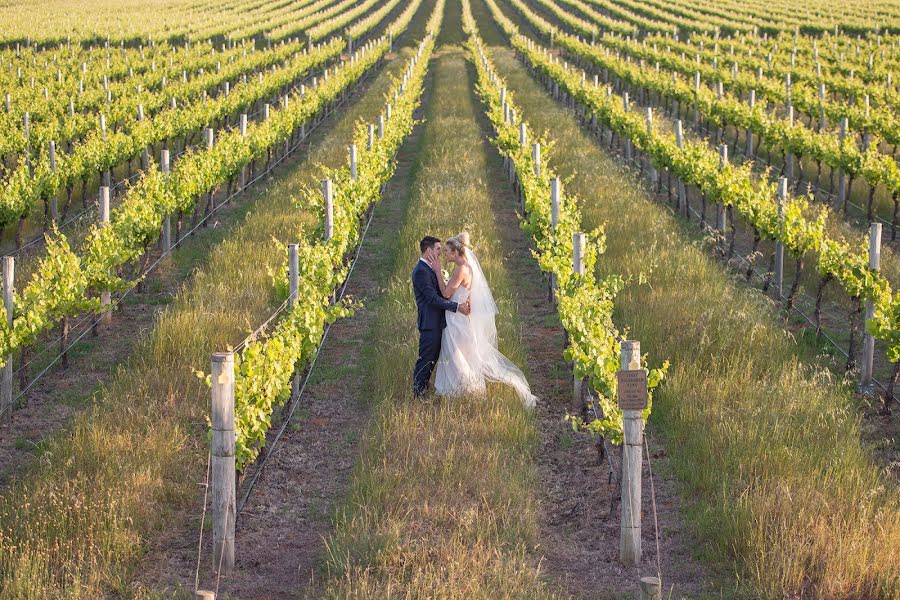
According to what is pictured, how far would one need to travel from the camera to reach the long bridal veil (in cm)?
963

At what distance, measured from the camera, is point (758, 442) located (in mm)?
8227

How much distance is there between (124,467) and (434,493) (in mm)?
2152

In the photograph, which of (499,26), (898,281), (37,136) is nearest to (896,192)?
(898,281)

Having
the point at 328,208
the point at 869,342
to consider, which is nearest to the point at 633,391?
the point at 869,342

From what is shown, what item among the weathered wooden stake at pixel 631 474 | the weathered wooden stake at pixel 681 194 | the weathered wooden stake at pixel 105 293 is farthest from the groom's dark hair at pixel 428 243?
the weathered wooden stake at pixel 681 194

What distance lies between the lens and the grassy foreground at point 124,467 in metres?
6.52

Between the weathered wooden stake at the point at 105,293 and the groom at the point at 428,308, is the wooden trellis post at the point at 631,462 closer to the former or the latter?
the groom at the point at 428,308

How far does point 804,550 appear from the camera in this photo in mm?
6496

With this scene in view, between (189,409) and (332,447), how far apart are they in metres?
1.24

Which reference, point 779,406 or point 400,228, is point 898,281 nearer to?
point 779,406

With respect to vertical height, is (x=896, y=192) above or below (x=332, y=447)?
above

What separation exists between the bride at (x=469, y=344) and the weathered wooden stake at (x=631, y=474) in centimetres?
263

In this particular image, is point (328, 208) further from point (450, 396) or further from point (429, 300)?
point (450, 396)

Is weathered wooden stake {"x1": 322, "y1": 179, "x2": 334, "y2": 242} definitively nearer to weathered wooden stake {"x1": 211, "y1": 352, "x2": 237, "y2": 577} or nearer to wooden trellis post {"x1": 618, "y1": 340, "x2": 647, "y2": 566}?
weathered wooden stake {"x1": 211, "y1": 352, "x2": 237, "y2": 577}
